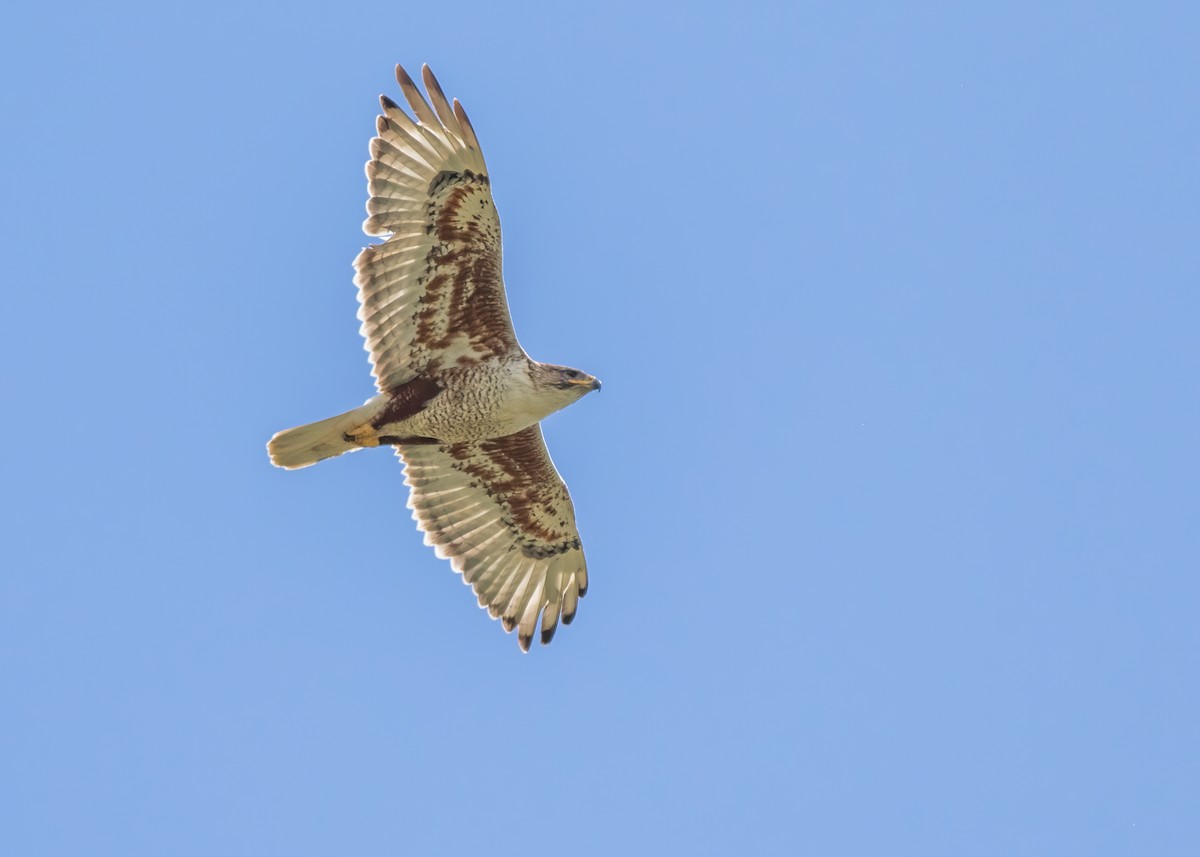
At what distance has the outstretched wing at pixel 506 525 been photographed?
15.0 m

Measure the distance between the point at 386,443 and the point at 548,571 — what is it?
215 cm

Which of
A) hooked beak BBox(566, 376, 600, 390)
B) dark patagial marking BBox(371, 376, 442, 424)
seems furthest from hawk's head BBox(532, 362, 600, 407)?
dark patagial marking BBox(371, 376, 442, 424)

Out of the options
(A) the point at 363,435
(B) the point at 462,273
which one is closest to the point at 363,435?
(A) the point at 363,435

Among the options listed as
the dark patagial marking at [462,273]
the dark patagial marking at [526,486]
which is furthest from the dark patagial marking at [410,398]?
the dark patagial marking at [526,486]

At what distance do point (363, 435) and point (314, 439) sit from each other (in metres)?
0.38

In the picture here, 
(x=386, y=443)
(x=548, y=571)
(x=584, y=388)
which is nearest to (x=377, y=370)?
(x=386, y=443)

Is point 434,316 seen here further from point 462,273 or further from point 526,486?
point 526,486

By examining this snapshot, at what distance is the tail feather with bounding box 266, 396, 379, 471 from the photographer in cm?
1366

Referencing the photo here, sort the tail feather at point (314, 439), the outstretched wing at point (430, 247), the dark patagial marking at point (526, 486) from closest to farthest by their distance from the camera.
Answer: the outstretched wing at point (430, 247) → the tail feather at point (314, 439) → the dark patagial marking at point (526, 486)

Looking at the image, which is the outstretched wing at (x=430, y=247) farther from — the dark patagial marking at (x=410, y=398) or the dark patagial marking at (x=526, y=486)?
the dark patagial marking at (x=526, y=486)

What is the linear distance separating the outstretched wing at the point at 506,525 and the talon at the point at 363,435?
94cm

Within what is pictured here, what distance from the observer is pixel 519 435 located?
14.7 meters

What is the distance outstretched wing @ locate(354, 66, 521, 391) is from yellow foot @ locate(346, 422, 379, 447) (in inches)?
21.4

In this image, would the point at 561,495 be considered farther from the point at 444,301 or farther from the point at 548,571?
the point at 444,301
